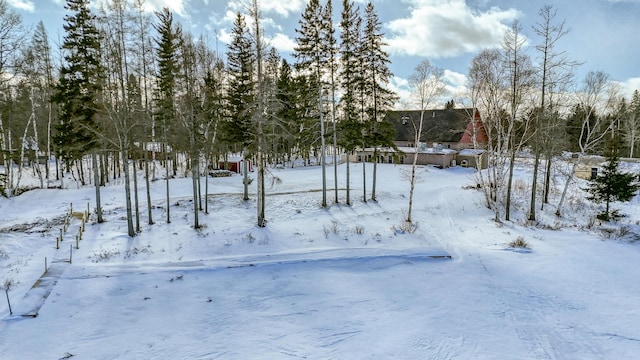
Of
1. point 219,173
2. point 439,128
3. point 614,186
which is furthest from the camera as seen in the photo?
point 439,128

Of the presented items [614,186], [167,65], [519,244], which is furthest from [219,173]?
[614,186]

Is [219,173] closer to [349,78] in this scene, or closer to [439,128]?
[349,78]

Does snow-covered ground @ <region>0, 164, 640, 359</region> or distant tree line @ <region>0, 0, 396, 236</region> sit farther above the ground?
distant tree line @ <region>0, 0, 396, 236</region>

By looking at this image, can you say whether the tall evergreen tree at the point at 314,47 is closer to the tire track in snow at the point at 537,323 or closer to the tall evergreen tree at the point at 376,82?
the tall evergreen tree at the point at 376,82

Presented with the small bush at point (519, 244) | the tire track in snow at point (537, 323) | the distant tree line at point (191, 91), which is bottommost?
the tire track in snow at point (537, 323)

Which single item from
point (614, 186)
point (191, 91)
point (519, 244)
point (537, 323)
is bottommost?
point (537, 323)

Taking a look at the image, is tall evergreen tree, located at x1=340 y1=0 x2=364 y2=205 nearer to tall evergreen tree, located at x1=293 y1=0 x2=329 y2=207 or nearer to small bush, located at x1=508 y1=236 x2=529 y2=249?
tall evergreen tree, located at x1=293 y1=0 x2=329 y2=207

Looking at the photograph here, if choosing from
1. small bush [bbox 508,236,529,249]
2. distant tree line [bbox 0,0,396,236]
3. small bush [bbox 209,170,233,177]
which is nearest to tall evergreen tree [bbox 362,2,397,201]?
distant tree line [bbox 0,0,396,236]

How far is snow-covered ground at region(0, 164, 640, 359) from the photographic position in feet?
25.9

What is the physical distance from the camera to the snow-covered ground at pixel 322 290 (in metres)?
7.90

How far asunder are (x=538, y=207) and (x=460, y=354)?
20789mm

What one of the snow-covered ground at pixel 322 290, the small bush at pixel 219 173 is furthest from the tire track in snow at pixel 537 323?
the small bush at pixel 219 173

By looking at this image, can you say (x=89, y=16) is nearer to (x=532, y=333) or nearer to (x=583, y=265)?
(x=532, y=333)

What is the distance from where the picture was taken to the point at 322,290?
10836 millimetres
